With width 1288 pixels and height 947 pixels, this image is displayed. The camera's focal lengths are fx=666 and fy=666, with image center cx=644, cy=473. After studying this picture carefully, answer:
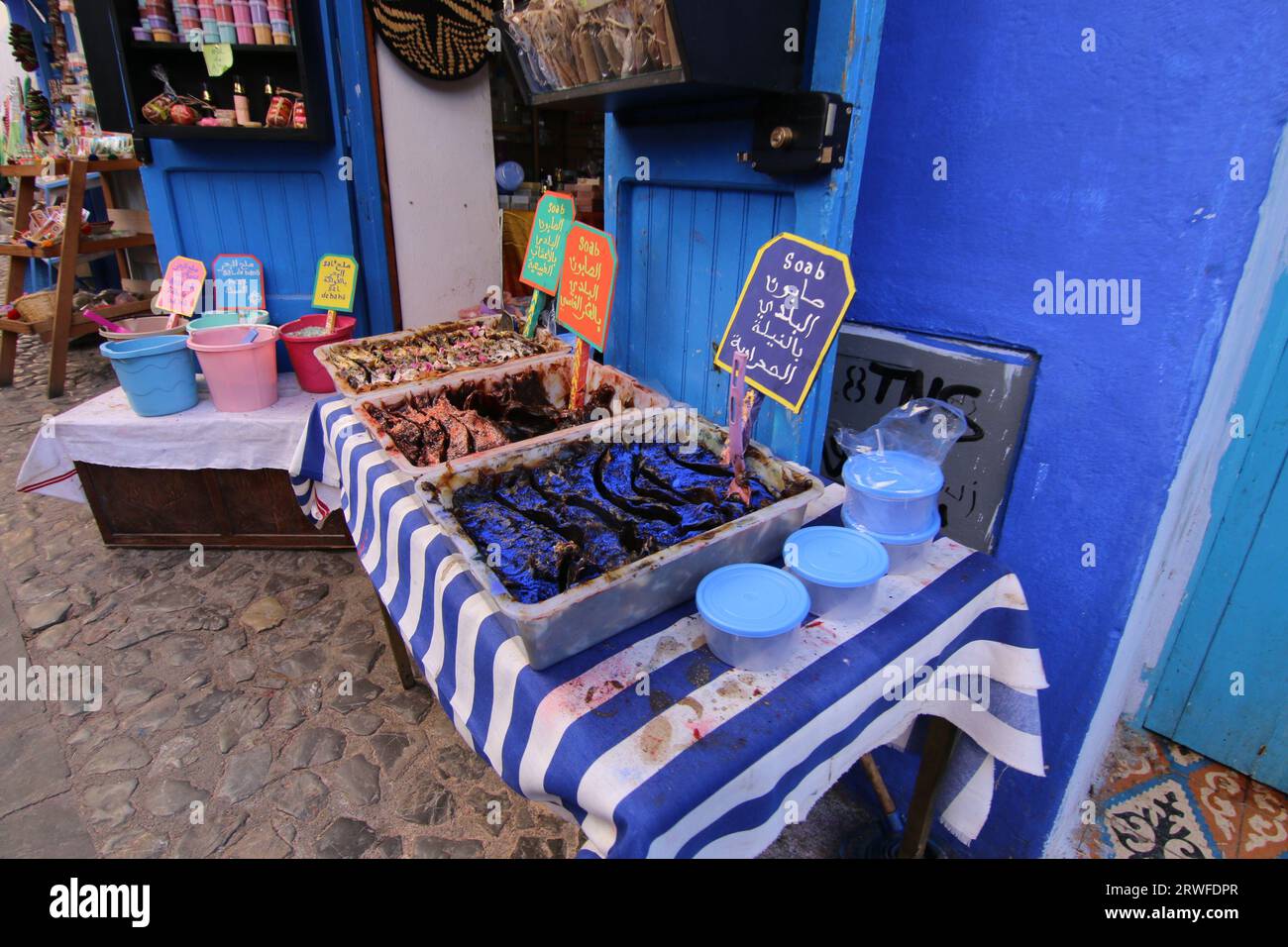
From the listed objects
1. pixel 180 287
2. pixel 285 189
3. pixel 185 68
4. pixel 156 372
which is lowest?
pixel 156 372

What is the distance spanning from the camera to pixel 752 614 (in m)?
1.08

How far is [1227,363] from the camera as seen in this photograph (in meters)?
1.47

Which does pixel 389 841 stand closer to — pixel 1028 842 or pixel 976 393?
pixel 1028 842

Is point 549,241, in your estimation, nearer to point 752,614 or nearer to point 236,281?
point 752,614

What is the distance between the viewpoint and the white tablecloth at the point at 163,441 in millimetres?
2998

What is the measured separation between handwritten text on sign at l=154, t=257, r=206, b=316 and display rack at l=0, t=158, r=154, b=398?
1.87 m

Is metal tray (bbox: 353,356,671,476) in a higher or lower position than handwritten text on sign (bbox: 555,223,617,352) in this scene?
lower

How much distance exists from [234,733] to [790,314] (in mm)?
2409

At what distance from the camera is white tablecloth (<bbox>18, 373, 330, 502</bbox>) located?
300cm

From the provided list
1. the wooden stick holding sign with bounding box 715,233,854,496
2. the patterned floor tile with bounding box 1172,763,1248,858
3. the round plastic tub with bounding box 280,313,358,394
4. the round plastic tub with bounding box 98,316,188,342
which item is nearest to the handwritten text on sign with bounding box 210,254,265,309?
the round plastic tub with bounding box 98,316,188,342

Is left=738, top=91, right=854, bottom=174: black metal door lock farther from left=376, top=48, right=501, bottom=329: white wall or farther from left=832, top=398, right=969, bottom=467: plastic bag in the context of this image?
left=376, top=48, right=501, bottom=329: white wall

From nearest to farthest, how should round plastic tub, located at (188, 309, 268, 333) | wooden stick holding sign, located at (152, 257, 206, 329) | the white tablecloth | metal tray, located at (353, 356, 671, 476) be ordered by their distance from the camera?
1. metal tray, located at (353, 356, 671, 476)
2. the white tablecloth
3. round plastic tub, located at (188, 309, 268, 333)
4. wooden stick holding sign, located at (152, 257, 206, 329)

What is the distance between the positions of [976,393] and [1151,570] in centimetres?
60

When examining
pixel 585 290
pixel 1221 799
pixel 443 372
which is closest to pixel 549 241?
pixel 585 290
